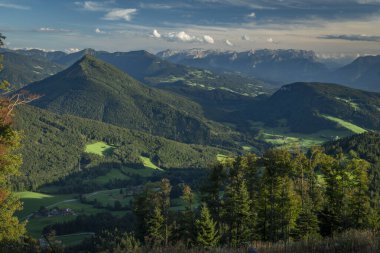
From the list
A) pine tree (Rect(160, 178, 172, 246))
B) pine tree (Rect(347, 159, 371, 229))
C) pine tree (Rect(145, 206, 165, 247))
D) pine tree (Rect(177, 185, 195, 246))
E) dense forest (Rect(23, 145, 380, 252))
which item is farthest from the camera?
pine tree (Rect(145, 206, 165, 247))

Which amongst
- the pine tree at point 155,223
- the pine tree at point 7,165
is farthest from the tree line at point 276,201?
the pine tree at point 7,165

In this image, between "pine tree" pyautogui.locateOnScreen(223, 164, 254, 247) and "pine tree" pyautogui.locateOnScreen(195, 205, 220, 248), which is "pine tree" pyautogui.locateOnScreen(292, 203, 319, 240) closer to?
"pine tree" pyautogui.locateOnScreen(223, 164, 254, 247)

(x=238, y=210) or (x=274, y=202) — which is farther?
(x=274, y=202)

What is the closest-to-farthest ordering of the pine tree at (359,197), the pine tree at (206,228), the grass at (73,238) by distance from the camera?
the pine tree at (359,197)
the pine tree at (206,228)
the grass at (73,238)

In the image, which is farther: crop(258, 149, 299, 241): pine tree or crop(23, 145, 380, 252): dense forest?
crop(258, 149, 299, 241): pine tree

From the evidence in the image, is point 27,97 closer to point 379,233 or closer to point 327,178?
point 379,233

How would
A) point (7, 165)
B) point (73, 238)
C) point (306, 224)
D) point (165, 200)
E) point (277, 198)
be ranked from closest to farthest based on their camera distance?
1. point (7, 165)
2. point (306, 224)
3. point (277, 198)
4. point (165, 200)
5. point (73, 238)

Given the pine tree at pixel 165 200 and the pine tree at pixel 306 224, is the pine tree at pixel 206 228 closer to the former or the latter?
the pine tree at pixel 165 200

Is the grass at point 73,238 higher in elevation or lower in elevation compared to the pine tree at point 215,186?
lower

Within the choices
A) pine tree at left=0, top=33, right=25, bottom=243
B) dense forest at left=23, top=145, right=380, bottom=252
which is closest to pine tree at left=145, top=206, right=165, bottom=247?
dense forest at left=23, top=145, right=380, bottom=252

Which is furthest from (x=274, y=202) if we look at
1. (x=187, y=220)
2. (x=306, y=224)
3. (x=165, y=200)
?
(x=165, y=200)

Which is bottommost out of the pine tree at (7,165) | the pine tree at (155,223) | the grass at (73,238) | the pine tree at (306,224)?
the grass at (73,238)

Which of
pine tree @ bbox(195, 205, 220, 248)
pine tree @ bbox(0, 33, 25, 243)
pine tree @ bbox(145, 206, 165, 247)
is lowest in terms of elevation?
pine tree @ bbox(145, 206, 165, 247)

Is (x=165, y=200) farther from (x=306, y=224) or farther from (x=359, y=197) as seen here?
(x=359, y=197)
